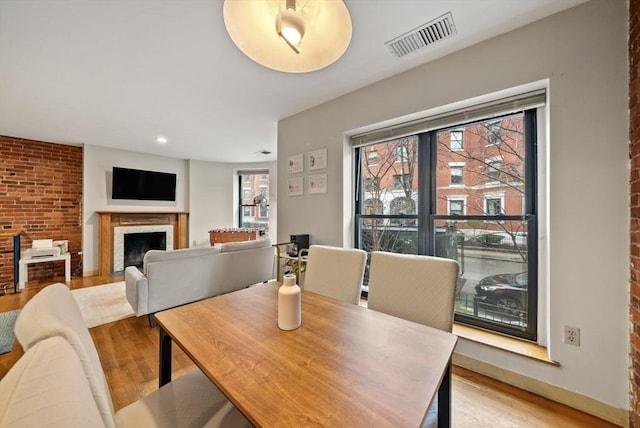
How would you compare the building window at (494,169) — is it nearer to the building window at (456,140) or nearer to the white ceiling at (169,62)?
the building window at (456,140)

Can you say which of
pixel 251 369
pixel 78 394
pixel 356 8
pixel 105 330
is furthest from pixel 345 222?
pixel 105 330

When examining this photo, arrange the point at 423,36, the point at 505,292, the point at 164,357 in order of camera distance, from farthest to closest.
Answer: the point at 505,292
the point at 423,36
the point at 164,357

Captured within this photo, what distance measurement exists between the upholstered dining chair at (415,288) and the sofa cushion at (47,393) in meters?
1.28

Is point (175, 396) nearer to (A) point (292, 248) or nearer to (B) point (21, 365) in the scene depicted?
(B) point (21, 365)

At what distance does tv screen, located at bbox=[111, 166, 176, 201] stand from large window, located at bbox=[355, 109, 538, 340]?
4.79 m

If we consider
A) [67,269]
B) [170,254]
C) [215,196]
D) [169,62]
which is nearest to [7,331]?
[170,254]

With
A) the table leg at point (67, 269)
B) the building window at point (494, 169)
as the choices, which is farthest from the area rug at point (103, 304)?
the building window at point (494, 169)

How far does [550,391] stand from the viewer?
1.56 meters

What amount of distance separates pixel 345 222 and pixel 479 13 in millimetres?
1891

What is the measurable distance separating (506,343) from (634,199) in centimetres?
115

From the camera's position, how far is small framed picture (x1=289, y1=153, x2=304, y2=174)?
306 centimetres

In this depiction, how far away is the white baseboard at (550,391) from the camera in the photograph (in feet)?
4.55

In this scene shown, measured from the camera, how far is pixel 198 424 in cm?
87

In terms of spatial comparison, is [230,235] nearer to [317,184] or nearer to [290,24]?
[317,184]
